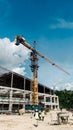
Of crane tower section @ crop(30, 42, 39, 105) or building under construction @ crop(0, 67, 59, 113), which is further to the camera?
crane tower section @ crop(30, 42, 39, 105)

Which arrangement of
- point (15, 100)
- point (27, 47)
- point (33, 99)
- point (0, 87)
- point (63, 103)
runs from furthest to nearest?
point (63, 103), point (27, 47), point (33, 99), point (15, 100), point (0, 87)

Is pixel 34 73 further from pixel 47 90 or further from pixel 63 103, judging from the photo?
pixel 63 103

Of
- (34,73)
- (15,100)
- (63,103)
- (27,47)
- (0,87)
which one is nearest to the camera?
(0,87)

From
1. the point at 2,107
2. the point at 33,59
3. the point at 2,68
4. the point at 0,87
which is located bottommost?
the point at 2,107

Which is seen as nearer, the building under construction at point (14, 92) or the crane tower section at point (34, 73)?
the building under construction at point (14, 92)

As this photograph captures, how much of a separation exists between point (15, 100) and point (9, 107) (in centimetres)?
390

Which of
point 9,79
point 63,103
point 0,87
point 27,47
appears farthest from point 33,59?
point 63,103

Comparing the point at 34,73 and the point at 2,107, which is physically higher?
the point at 34,73

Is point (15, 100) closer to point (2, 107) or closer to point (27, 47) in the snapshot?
point (2, 107)

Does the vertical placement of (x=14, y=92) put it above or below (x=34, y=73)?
below

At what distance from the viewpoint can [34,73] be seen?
314ft

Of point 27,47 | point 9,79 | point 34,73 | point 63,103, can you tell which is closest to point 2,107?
point 9,79

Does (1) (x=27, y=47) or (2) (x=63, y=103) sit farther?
(2) (x=63, y=103)

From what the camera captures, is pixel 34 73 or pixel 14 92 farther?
pixel 34 73
